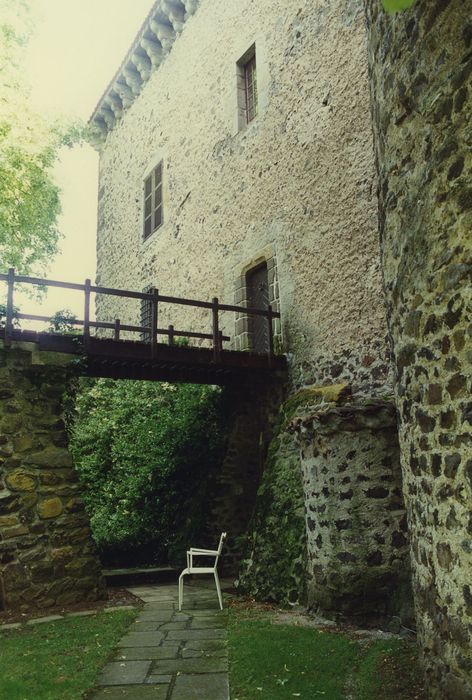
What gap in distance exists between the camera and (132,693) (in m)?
3.31

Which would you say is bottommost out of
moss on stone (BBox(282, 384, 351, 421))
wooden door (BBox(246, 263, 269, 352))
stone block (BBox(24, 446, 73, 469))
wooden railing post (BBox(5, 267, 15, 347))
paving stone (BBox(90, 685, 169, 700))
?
paving stone (BBox(90, 685, 169, 700))

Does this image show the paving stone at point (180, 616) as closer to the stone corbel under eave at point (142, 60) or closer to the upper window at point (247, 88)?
the upper window at point (247, 88)

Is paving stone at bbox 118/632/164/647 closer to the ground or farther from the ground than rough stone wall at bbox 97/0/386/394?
closer to the ground

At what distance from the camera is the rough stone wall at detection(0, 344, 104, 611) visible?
5.81 metres

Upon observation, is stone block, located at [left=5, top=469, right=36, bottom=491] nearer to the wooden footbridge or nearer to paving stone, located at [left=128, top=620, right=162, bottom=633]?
the wooden footbridge

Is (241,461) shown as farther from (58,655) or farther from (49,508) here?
(58,655)

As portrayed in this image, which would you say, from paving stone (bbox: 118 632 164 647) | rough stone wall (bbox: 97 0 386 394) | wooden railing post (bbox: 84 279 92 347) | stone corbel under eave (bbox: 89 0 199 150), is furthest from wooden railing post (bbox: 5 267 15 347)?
stone corbel under eave (bbox: 89 0 199 150)

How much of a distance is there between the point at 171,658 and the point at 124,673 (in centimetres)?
43

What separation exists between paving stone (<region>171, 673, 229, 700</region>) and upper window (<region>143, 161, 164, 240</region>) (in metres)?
10.5

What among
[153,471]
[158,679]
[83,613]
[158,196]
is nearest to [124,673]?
[158,679]

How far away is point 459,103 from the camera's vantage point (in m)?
2.91

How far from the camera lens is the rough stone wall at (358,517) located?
482 centimetres

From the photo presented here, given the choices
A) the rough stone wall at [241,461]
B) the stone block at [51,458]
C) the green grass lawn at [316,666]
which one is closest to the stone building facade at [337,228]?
the green grass lawn at [316,666]

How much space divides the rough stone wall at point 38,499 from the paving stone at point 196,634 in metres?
1.77
